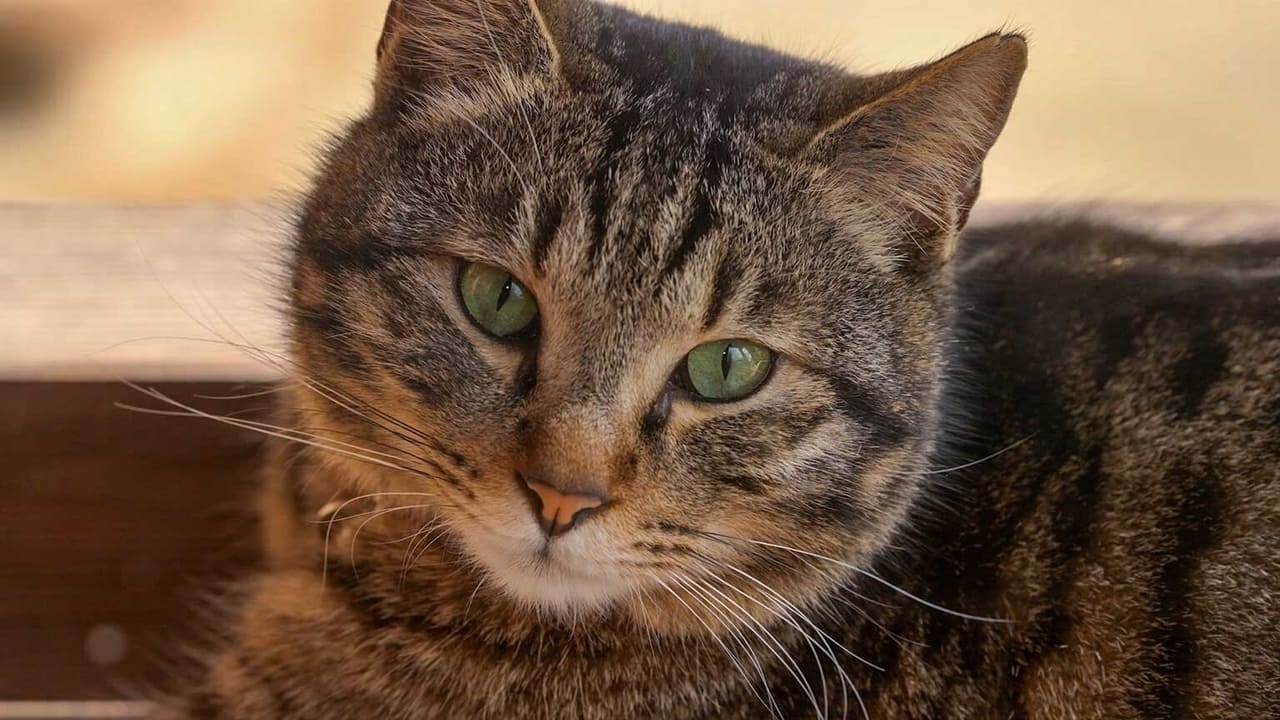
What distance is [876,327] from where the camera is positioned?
1.17m

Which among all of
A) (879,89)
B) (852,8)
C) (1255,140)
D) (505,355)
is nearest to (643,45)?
(879,89)

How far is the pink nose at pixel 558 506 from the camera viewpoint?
1044 mm

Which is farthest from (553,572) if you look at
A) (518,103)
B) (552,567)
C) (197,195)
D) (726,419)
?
(197,195)

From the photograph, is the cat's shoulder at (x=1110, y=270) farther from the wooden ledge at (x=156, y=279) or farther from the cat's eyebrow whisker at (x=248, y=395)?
the cat's eyebrow whisker at (x=248, y=395)

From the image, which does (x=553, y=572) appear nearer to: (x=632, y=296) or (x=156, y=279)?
(x=632, y=296)

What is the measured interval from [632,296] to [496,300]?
0.44 feet

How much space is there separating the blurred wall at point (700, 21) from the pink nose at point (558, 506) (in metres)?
0.74

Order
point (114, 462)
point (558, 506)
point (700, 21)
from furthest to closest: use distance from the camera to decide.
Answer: point (700, 21)
point (114, 462)
point (558, 506)

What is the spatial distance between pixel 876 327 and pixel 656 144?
28 cm

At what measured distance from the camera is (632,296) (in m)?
1.08

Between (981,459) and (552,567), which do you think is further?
(981,459)

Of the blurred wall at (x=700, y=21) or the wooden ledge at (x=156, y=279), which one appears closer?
the wooden ledge at (x=156, y=279)

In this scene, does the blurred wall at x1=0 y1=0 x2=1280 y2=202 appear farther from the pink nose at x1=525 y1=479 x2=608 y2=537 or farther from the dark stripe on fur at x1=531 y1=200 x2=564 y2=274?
the pink nose at x1=525 y1=479 x2=608 y2=537

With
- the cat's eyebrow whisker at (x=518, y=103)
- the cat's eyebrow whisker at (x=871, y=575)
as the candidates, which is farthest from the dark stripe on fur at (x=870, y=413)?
the cat's eyebrow whisker at (x=518, y=103)
